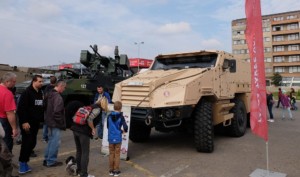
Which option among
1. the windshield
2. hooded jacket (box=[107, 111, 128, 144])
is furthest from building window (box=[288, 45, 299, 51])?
hooded jacket (box=[107, 111, 128, 144])

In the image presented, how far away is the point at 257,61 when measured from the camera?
17.2ft

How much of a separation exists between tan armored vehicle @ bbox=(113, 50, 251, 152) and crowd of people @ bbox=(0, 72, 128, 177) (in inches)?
39.9

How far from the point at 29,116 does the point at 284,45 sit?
7307 centimetres

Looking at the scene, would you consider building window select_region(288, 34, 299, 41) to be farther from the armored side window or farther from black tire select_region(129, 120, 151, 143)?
black tire select_region(129, 120, 151, 143)

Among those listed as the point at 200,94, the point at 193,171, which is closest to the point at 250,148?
the point at 200,94

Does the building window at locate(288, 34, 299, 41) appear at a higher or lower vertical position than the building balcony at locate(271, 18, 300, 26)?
lower

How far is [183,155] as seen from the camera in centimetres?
658

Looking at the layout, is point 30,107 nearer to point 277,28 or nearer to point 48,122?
point 48,122

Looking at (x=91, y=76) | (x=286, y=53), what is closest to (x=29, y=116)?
(x=91, y=76)

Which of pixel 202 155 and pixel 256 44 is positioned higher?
pixel 256 44

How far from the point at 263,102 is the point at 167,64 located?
11.5ft

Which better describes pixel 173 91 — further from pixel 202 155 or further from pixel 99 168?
pixel 99 168

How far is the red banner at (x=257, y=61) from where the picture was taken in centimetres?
522

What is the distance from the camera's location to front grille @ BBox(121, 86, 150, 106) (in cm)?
643
